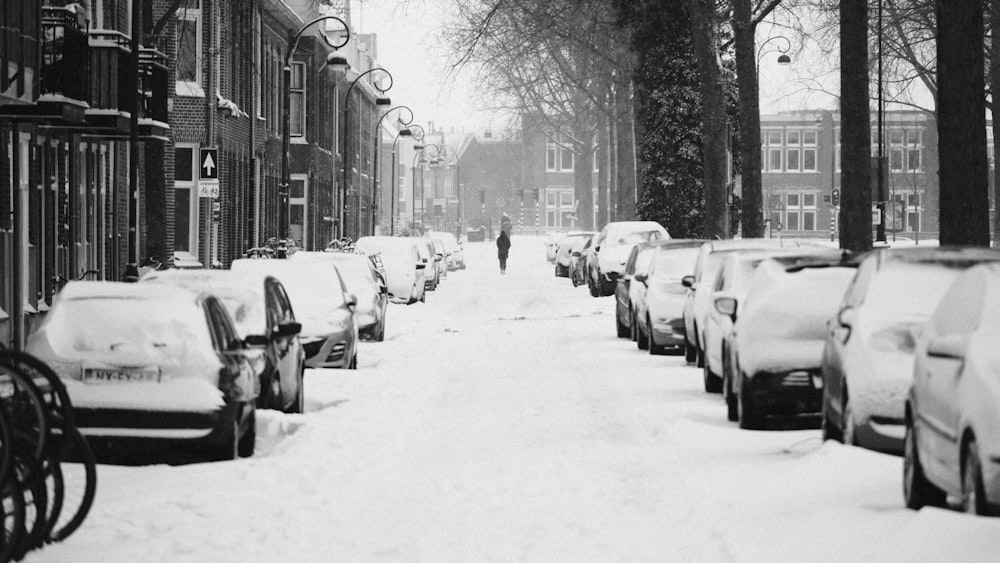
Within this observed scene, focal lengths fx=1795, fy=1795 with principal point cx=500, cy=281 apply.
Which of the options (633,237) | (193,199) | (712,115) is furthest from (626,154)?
(712,115)

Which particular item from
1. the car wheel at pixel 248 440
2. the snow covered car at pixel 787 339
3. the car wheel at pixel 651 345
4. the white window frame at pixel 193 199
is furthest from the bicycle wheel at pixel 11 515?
the white window frame at pixel 193 199

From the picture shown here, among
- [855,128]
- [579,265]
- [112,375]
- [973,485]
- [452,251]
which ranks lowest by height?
[973,485]

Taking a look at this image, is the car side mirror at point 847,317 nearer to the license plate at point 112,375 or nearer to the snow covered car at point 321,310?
the license plate at point 112,375

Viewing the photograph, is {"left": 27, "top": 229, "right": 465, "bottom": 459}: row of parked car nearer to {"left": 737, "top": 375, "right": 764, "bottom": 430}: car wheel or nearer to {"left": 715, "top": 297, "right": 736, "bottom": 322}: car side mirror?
{"left": 737, "top": 375, "right": 764, "bottom": 430}: car wheel

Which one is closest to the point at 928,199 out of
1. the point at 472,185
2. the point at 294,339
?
the point at 472,185

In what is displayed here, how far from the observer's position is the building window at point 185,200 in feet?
141

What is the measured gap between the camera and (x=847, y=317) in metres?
12.7

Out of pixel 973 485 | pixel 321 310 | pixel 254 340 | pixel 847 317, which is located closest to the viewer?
pixel 973 485

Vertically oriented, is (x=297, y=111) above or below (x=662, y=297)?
above

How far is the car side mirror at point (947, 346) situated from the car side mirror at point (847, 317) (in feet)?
8.49

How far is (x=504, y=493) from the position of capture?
11383 mm

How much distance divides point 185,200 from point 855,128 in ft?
71.4

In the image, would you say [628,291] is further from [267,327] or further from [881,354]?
[881,354]

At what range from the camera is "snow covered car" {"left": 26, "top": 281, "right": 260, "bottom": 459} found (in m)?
12.1
